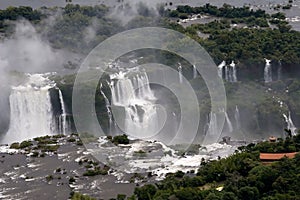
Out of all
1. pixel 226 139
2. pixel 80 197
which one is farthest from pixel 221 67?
pixel 80 197

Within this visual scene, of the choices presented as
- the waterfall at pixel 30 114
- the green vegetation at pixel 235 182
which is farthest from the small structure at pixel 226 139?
the waterfall at pixel 30 114

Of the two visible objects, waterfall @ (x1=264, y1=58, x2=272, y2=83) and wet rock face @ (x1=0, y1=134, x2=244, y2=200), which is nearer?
wet rock face @ (x1=0, y1=134, x2=244, y2=200)

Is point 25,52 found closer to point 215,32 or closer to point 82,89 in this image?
point 82,89

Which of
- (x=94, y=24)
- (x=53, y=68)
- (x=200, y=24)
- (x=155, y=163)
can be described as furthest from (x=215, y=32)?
(x=155, y=163)

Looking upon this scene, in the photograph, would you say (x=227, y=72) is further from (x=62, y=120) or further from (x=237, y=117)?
(x=62, y=120)

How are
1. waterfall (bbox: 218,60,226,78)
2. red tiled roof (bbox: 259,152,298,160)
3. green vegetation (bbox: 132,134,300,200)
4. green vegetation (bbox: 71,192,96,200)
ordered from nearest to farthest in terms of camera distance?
1. green vegetation (bbox: 132,134,300,200)
2. green vegetation (bbox: 71,192,96,200)
3. red tiled roof (bbox: 259,152,298,160)
4. waterfall (bbox: 218,60,226,78)

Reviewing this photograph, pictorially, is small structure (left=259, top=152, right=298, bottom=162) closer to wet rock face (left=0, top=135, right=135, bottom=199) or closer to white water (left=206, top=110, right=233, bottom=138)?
wet rock face (left=0, top=135, right=135, bottom=199)

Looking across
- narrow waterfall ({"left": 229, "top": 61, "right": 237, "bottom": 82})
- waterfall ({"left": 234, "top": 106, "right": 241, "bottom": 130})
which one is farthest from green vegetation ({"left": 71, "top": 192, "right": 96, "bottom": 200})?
narrow waterfall ({"left": 229, "top": 61, "right": 237, "bottom": 82})
